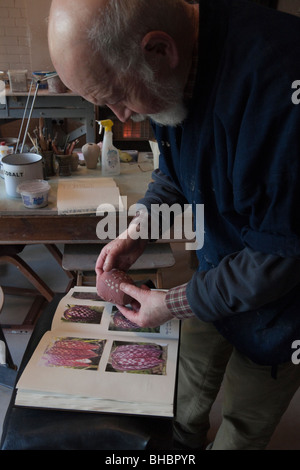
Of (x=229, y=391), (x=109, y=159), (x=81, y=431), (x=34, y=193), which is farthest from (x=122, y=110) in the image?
(x=109, y=159)

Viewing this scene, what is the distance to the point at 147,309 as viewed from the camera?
985 millimetres

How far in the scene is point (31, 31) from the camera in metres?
4.80

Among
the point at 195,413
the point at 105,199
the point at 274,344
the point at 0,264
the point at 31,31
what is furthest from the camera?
the point at 31,31

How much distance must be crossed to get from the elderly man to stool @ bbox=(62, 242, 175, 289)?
2.69 ft

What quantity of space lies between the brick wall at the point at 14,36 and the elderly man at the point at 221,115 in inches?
183

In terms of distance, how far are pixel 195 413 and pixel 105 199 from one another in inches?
39.0

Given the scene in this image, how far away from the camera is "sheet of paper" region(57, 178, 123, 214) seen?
179 centimetres

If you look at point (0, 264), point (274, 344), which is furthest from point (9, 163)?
point (274, 344)

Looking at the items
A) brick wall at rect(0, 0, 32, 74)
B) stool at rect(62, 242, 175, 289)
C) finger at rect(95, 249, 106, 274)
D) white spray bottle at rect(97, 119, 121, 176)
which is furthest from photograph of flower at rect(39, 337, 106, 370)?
brick wall at rect(0, 0, 32, 74)

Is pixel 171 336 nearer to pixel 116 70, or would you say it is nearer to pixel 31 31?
pixel 116 70

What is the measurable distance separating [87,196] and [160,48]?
1.21m

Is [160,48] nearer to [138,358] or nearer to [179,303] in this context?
[179,303]

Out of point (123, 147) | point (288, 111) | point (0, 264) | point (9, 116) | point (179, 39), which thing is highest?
point (179, 39)

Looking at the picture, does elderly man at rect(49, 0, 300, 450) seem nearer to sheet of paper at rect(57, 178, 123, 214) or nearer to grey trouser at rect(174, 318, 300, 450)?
grey trouser at rect(174, 318, 300, 450)
